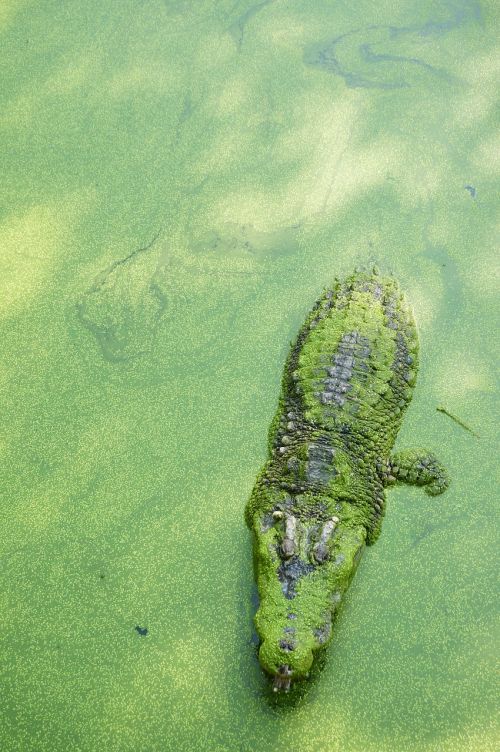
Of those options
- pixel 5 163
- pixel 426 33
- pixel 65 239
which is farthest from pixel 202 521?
pixel 426 33

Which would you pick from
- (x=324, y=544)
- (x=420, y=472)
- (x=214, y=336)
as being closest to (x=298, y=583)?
(x=324, y=544)

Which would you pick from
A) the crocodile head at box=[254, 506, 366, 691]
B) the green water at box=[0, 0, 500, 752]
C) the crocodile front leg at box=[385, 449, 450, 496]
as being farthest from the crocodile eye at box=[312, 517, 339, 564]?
the crocodile front leg at box=[385, 449, 450, 496]

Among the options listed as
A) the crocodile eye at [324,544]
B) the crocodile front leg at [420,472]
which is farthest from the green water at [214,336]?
the crocodile eye at [324,544]

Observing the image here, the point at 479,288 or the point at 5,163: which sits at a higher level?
the point at 5,163

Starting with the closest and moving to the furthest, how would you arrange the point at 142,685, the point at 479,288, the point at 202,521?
the point at 142,685 < the point at 202,521 < the point at 479,288

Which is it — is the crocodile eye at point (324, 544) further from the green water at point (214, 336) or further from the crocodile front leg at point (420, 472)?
the crocodile front leg at point (420, 472)

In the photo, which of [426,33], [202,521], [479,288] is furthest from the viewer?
[426,33]

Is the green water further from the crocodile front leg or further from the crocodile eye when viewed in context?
the crocodile eye

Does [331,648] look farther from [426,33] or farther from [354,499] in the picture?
[426,33]
